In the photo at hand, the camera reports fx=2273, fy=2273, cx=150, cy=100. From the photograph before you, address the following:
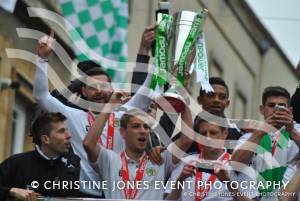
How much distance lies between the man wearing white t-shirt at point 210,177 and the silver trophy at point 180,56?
381 millimetres

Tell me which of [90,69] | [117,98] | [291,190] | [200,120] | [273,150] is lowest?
[291,190]

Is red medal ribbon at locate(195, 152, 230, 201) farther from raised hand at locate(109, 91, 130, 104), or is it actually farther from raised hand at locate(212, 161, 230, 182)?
raised hand at locate(109, 91, 130, 104)

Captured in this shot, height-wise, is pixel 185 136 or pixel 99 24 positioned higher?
pixel 99 24

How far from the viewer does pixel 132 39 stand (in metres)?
34.8

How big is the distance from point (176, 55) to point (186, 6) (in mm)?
16417

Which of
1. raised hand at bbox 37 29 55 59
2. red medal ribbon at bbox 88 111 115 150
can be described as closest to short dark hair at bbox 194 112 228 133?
red medal ribbon at bbox 88 111 115 150

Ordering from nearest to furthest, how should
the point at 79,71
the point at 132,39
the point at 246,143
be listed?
the point at 246,143, the point at 79,71, the point at 132,39

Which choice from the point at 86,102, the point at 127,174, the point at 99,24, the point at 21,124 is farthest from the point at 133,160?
the point at 21,124

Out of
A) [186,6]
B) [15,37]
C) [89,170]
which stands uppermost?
[186,6]

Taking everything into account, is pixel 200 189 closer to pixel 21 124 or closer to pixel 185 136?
pixel 185 136

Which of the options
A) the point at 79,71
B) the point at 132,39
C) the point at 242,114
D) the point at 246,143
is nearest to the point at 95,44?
the point at 79,71

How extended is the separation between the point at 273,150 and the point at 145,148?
3.67 feet

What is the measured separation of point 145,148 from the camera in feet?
65.3

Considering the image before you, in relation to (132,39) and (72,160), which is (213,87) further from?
(132,39)
